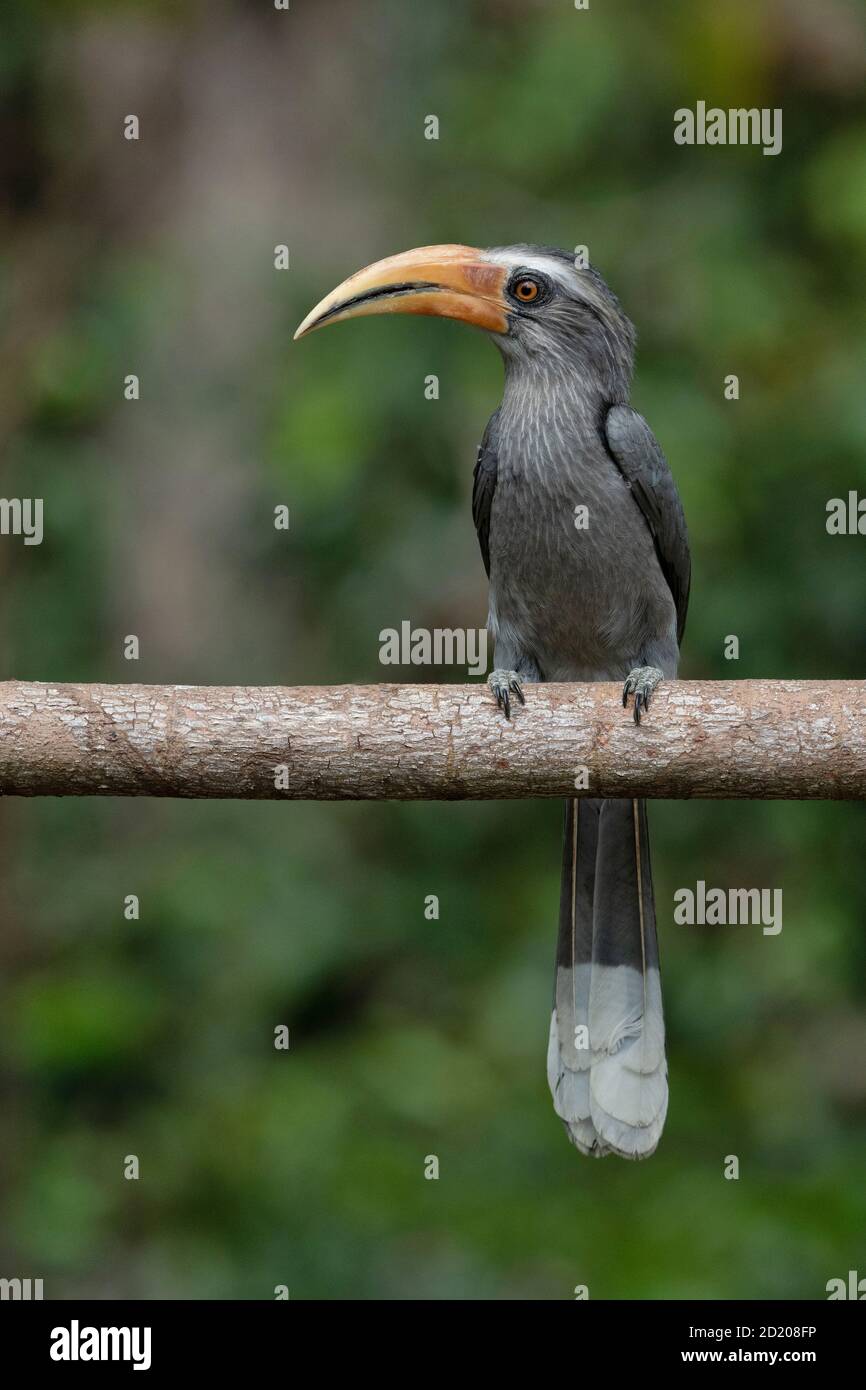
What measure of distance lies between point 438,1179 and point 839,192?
13.6 feet

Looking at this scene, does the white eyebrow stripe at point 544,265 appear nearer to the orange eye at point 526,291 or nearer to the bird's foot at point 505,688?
the orange eye at point 526,291

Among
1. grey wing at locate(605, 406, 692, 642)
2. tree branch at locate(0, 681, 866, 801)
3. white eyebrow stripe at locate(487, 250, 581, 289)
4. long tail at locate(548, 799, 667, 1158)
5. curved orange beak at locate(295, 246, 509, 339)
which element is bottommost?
long tail at locate(548, 799, 667, 1158)

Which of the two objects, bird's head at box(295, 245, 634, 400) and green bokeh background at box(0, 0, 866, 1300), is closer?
bird's head at box(295, 245, 634, 400)

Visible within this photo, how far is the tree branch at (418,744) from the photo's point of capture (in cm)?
398

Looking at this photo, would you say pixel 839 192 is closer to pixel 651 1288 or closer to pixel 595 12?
pixel 595 12

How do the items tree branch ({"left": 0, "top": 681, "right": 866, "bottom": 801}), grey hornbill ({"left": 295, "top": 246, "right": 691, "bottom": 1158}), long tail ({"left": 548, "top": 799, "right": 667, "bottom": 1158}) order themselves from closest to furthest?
tree branch ({"left": 0, "top": 681, "right": 866, "bottom": 801}), long tail ({"left": 548, "top": 799, "right": 667, "bottom": 1158}), grey hornbill ({"left": 295, "top": 246, "right": 691, "bottom": 1158})

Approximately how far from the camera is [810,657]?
659cm

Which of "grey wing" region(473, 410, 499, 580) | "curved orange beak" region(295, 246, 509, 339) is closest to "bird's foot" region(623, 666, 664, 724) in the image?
"grey wing" region(473, 410, 499, 580)

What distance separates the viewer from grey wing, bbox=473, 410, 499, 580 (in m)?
5.11

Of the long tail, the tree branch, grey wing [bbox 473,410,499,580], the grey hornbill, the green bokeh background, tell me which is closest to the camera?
the tree branch

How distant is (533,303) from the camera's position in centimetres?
503

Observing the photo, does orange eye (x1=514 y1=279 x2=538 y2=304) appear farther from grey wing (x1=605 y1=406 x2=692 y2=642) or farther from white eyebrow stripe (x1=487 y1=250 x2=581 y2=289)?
grey wing (x1=605 y1=406 x2=692 y2=642)

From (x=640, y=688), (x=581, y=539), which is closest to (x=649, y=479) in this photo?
(x=581, y=539)

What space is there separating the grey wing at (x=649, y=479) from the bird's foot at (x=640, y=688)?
39.3 inches
